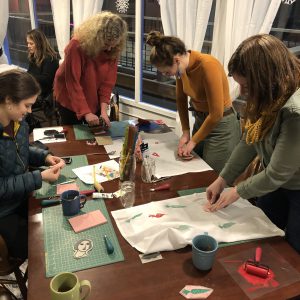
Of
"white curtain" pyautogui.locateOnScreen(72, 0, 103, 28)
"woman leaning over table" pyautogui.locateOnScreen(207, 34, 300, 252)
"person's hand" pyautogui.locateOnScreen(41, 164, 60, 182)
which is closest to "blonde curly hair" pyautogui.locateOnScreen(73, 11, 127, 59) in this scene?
"person's hand" pyautogui.locateOnScreen(41, 164, 60, 182)

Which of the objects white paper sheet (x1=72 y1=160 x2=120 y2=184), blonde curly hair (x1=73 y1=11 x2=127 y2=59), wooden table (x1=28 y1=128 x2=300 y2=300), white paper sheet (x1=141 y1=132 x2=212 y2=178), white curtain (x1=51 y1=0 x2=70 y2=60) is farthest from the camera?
white curtain (x1=51 y1=0 x2=70 y2=60)

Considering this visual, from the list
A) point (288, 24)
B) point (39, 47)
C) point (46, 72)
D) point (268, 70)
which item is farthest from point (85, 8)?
point (268, 70)

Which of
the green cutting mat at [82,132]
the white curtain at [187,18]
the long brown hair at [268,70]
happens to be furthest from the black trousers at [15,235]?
the white curtain at [187,18]

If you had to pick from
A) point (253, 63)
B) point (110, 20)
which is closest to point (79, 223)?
point (253, 63)

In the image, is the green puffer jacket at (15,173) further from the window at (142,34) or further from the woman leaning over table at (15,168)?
the window at (142,34)

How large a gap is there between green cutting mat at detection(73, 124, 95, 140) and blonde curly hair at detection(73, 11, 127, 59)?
0.48 metres

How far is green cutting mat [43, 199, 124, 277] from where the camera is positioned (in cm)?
103

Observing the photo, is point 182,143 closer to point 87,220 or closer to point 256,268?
point 87,220

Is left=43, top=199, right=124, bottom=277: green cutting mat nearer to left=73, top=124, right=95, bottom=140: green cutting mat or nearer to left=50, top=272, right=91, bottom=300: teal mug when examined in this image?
left=50, top=272, right=91, bottom=300: teal mug

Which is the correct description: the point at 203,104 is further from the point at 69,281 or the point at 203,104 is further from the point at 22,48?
the point at 22,48

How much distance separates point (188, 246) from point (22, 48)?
5.64 m

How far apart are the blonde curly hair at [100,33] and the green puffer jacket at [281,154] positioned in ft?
3.86

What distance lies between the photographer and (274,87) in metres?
1.06

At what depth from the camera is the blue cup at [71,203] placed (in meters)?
1.25
